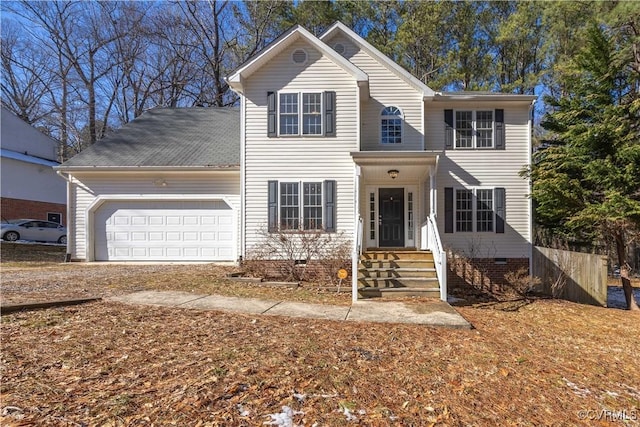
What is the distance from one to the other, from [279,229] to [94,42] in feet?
71.4

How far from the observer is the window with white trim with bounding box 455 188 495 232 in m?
10.9

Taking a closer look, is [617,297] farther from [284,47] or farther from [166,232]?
[166,232]

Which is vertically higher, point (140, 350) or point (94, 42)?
point (94, 42)

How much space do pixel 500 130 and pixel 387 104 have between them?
3.59 meters

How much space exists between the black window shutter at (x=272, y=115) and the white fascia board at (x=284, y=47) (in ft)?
2.91

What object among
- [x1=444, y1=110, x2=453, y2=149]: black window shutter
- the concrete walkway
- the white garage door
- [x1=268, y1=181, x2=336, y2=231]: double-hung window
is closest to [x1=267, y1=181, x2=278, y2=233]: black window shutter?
[x1=268, y1=181, x2=336, y2=231]: double-hung window

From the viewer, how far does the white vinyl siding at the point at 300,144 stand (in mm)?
10359

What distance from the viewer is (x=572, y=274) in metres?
10.2

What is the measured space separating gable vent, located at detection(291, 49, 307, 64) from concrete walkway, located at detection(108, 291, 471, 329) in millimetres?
7069

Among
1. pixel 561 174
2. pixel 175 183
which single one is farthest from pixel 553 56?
pixel 175 183

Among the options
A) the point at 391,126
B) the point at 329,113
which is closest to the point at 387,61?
the point at 391,126

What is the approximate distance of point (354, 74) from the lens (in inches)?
400

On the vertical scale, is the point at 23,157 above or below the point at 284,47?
below

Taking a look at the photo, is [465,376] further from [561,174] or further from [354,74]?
[354,74]
